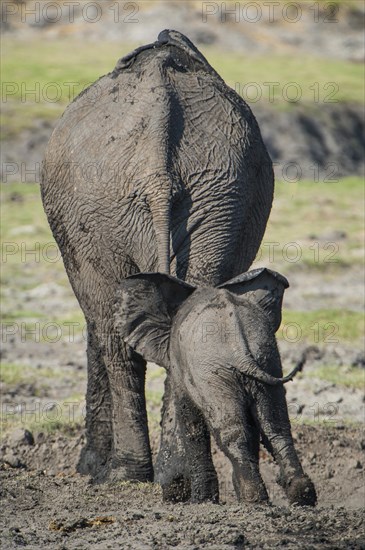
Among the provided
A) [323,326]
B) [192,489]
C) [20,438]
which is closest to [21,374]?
[20,438]

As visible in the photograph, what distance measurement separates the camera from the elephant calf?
5824 millimetres

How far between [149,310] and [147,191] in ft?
1.89

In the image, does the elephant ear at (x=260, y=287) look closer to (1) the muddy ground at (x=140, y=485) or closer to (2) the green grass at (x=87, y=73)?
(1) the muddy ground at (x=140, y=485)

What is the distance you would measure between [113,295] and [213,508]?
4.77ft

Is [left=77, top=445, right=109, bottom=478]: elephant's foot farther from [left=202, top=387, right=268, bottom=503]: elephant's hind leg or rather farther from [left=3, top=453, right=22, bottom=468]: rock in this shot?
[left=202, top=387, right=268, bottom=503]: elephant's hind leg

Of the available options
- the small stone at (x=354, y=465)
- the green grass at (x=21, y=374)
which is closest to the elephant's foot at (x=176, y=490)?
the small stone at (x=354, y=465)

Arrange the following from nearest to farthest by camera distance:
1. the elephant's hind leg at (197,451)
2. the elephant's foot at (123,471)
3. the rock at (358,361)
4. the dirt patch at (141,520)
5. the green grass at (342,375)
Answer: the dirt patch at (141,520) < the elephant's hind leg at (197,451) < the elephant's foot at (123,471) < the green grass at (342,375) < the rock at (358,361)

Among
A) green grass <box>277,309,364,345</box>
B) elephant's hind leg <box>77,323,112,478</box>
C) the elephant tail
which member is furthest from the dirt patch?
green grass <box>277,309,364,345</box>

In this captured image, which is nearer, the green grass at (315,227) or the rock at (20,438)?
the rock at (20,438)

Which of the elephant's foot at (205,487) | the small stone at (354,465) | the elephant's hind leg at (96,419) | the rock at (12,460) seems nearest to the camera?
the elephant's foot at (205,487)

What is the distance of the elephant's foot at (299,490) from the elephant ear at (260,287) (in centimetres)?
69

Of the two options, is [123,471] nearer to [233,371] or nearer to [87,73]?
[233,371]

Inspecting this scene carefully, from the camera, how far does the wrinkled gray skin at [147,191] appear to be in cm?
645

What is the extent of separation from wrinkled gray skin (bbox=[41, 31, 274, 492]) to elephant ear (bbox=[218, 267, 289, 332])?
42cm
